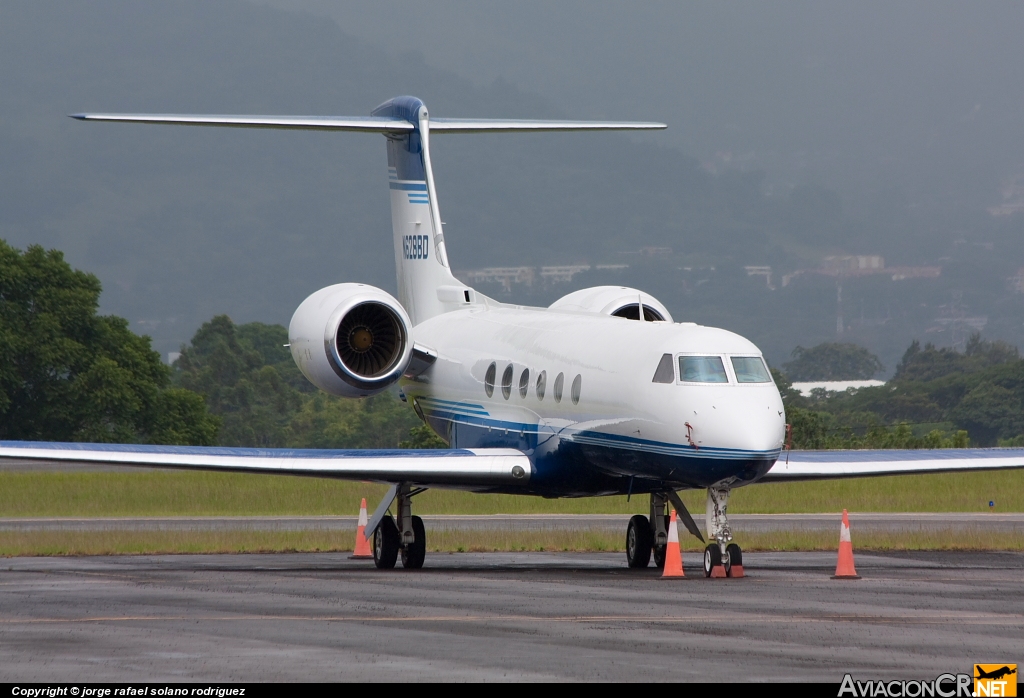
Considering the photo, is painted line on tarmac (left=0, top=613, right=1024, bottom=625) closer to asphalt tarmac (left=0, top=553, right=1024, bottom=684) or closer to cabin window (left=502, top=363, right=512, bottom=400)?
asphalt tarmac (left=0, top=553, right=1024, bottom=684)

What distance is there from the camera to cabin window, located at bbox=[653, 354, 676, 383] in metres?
17.6

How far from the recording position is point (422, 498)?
38.2 m

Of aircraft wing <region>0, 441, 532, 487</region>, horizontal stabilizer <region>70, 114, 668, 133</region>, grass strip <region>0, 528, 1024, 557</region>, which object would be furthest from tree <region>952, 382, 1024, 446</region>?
aircraft wing <region>0, 441, 532, 487</region>

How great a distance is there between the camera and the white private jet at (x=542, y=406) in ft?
57.0

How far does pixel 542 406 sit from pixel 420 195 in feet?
26.6

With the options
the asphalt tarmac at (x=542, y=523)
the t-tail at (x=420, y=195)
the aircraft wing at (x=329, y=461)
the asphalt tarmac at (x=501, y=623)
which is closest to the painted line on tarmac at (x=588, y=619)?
the asphalt tarmac at (x=501, y=623)

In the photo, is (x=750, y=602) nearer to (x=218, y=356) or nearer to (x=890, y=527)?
(x=890, y=527)

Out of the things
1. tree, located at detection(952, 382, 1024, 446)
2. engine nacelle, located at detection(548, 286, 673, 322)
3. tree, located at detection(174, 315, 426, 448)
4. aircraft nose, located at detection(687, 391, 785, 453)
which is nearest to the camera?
aircraft nose, located at detection(687, 391, 785, 453)

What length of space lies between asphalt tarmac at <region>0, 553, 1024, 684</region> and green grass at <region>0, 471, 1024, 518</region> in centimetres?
1573

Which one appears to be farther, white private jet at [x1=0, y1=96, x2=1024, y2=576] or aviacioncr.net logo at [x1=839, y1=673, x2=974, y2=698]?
white private jet at [x1=0, y1=96, x2=1024, y2=576]

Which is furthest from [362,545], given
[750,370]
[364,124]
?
[750,370]

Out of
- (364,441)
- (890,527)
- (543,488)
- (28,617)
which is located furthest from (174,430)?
(28,617)

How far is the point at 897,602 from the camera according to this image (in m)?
14.6

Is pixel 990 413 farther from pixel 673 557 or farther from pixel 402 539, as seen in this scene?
pixel 673 557
